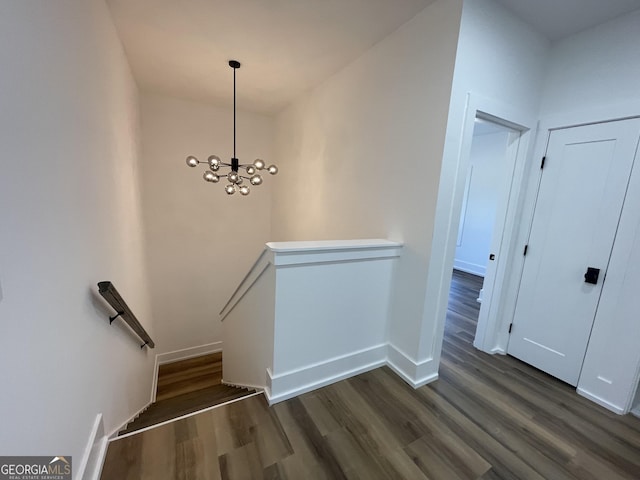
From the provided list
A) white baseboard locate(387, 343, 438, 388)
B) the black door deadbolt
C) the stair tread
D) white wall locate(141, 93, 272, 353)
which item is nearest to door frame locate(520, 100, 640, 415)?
the black door deadbolt

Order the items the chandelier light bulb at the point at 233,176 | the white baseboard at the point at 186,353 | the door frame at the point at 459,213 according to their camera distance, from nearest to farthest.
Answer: the door frame at the point at 459,213
the chandelier light bulb at the point at 233,176
the white baseboard at the point at 186,353

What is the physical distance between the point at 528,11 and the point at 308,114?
2333 mm

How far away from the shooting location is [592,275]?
198 centimetres

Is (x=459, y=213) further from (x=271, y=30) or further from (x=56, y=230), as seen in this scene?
(x=56, y=230)

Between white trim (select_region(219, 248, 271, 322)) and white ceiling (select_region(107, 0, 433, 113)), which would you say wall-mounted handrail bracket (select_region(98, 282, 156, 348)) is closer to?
white trim (select_region(219, 248, 271, 322))

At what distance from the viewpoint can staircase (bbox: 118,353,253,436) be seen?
2428mm

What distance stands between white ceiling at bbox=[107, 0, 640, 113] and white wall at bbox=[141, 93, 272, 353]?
0.93m

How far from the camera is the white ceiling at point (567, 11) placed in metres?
1.72

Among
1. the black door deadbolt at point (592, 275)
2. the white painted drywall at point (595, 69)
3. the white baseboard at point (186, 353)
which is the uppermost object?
the white painted drywall at point (595, 69)

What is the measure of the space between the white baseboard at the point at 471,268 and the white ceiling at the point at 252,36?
4.39 metres

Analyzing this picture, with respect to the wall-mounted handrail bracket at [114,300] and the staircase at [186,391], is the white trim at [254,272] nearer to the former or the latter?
the wall-mounted handrail bracket at [114,300]

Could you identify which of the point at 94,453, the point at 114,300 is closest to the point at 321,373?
the point at 94,453

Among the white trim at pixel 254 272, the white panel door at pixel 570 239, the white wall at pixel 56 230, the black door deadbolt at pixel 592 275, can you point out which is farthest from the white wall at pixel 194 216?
the black door deadbolt at pixel 592 275

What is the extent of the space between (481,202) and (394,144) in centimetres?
418
